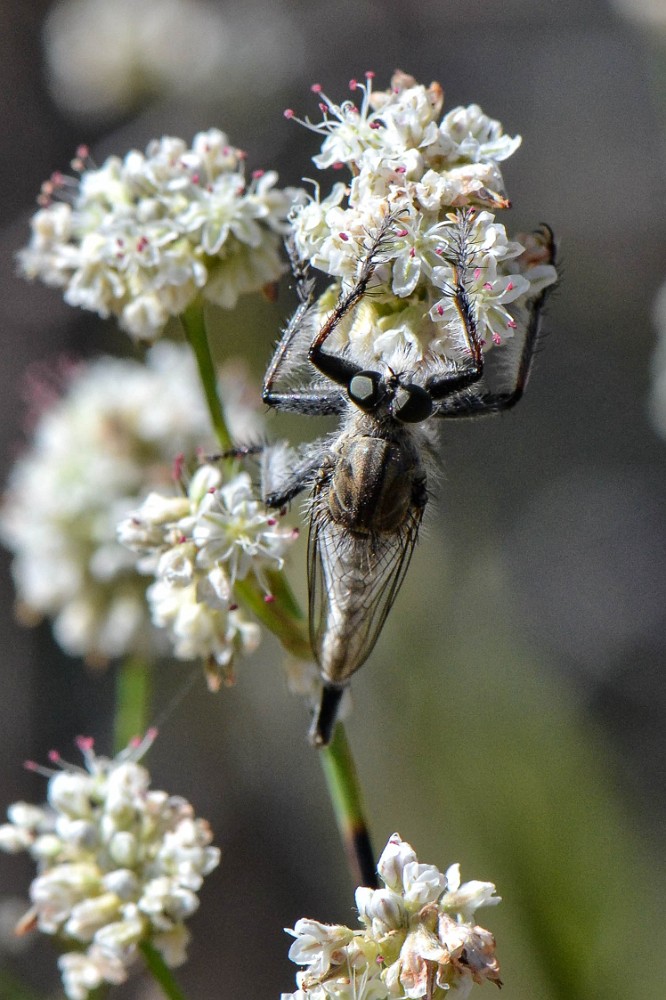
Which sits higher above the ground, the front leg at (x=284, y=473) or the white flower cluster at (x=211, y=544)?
the front leg at (x=284, y=473)

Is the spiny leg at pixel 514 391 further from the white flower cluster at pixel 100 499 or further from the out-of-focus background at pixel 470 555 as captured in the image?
the out-of-focus background at pixel 470 555

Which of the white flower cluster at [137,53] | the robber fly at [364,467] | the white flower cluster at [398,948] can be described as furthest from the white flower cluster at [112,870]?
the white flower cluster at [137,53]

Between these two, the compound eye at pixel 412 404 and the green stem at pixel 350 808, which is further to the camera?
the compound eye at pixel 412 404

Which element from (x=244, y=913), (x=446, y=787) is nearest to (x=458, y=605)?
(x=446, y=787)

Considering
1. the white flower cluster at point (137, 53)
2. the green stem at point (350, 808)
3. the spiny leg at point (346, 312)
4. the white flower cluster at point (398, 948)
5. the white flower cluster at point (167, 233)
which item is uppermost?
the white flower cluster at point (137, 53)

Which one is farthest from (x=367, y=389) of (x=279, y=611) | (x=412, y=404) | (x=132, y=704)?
(x=132, y=704)

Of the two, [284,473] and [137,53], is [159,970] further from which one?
[137,53]
